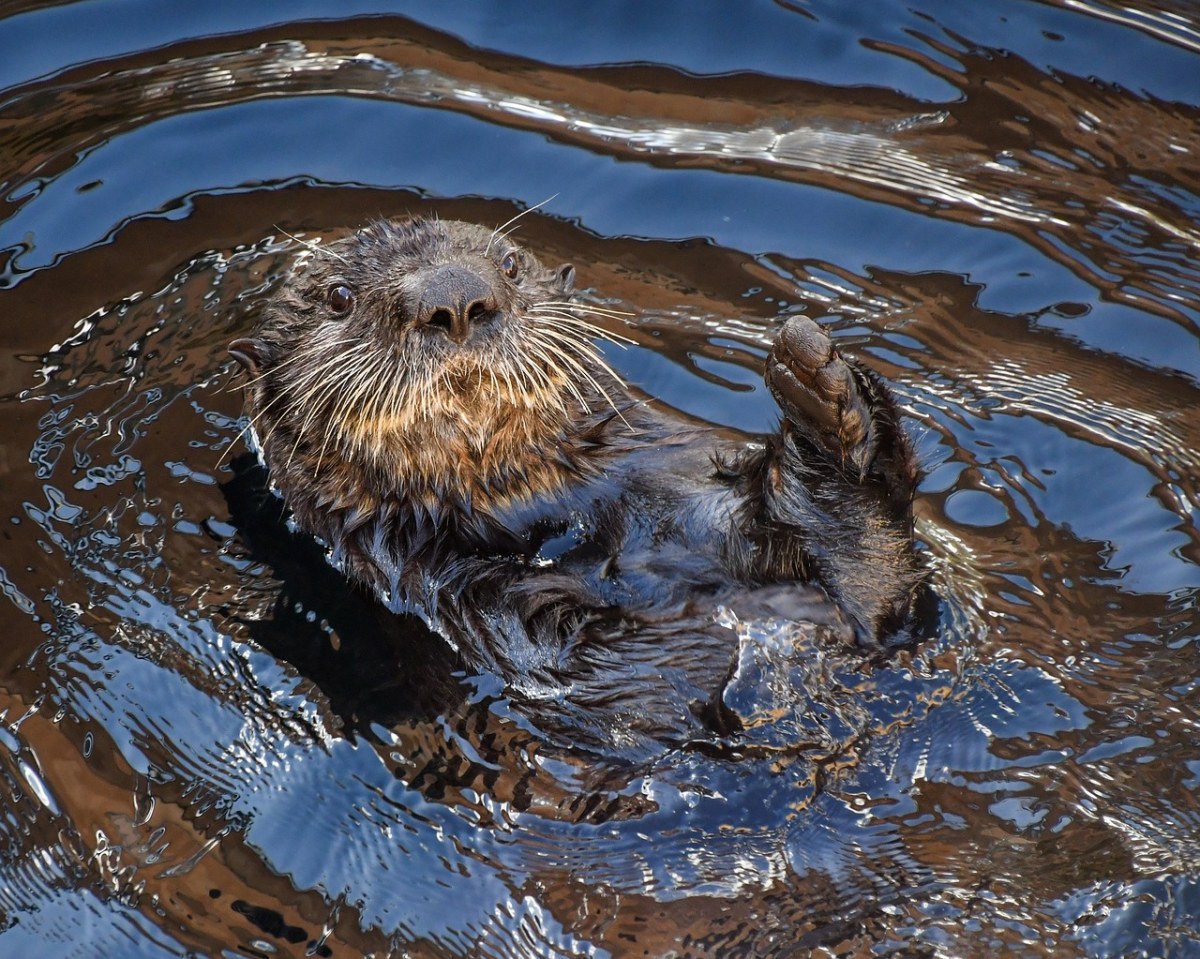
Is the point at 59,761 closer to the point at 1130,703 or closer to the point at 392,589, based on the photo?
the point at 392,589

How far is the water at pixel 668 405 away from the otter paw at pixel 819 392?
1.96 ft

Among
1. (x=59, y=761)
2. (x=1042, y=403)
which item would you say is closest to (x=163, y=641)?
(x=59, y=761)

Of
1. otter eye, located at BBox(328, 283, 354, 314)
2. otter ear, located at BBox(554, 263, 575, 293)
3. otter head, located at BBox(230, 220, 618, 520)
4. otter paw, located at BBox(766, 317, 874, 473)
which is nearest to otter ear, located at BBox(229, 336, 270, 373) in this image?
otter head, located at BBox(230, 220, 618, 520)

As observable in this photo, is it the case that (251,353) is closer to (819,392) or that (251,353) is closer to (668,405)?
(668,405)

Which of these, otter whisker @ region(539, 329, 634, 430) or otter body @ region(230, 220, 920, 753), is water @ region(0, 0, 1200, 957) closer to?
otter body @ region(230, 220, 920, 753)

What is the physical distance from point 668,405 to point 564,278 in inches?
30.2

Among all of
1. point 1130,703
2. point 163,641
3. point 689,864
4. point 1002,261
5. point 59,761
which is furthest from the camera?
point 1002,261

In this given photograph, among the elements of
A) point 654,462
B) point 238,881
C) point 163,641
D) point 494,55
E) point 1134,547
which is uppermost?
point 494,55

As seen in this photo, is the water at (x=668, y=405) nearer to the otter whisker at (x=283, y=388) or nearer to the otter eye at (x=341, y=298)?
the otter whisker at (x=283, y=388)

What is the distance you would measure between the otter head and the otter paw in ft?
2.61

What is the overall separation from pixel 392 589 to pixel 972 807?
1.88 meters

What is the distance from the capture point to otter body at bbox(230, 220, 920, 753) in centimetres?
381

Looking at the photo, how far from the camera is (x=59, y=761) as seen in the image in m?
4.09

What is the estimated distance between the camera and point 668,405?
17.4 ft
